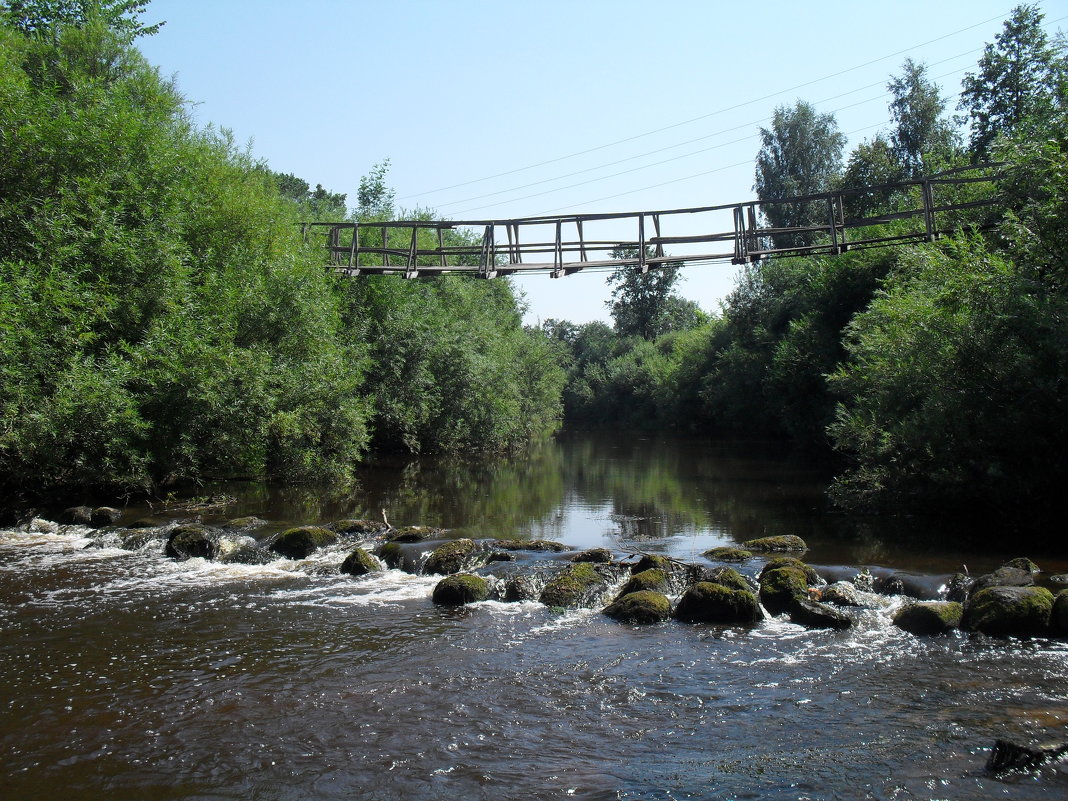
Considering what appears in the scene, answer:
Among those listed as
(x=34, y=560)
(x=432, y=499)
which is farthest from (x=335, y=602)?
(x=432, y=499)

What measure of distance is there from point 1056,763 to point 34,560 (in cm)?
1434

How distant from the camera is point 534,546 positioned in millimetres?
14125

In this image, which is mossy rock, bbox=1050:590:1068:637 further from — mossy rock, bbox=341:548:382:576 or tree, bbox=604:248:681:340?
tree, bbox=604:248:681:340

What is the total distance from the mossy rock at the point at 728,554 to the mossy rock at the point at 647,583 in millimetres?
2015

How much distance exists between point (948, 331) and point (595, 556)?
827 centimetres

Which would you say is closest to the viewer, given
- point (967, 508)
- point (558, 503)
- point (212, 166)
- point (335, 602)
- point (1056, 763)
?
point (1056, 763)

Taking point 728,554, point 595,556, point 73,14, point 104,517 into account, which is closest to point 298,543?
point 595,556

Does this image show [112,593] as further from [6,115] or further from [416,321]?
[416,321]

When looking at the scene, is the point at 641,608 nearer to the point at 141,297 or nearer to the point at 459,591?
the point at 459,591

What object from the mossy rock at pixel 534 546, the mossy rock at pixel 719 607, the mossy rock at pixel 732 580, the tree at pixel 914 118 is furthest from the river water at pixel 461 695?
the tree at pixel 914 118

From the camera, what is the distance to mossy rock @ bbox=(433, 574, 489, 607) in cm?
1095

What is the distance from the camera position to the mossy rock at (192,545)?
1367cm

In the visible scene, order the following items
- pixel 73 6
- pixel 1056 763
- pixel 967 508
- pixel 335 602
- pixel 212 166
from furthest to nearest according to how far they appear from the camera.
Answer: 1. pixel 73 6
2. pixel 212 166
3. pixel 967 508
4. pixel 335 602
5. pixel 1056 763

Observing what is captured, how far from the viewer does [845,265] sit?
30016mm
